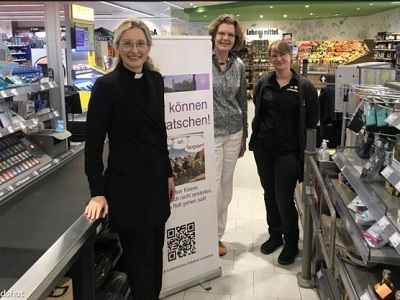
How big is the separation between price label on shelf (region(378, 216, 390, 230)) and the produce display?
53.8 feet

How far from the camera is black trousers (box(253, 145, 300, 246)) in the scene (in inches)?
121

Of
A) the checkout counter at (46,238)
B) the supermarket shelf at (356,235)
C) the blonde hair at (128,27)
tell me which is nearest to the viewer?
the checkout counter at (46,238)

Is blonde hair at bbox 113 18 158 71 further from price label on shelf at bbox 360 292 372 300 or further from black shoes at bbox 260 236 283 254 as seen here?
black shoes at bbox 260 236 283 254

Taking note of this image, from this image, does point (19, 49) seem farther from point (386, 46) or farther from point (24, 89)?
point (386, 46)

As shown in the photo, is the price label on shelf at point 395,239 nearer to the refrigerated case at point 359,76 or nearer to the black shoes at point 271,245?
the black shoes at point 271,245

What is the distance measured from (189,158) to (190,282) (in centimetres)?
91

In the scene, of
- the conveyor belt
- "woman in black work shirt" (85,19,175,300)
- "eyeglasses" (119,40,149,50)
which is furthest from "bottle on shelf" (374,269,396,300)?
"eyeglasses" (119,40,149,50)

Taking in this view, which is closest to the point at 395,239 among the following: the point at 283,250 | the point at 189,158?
the point at 189,158

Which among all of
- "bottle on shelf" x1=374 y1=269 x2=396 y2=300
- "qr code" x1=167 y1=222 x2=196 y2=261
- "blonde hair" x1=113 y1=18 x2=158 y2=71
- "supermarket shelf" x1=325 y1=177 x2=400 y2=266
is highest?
"blonde hair" x1=113 y1=18 x2=158 y2=71

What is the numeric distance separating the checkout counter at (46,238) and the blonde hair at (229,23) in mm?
1413

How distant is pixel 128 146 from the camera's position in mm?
1902

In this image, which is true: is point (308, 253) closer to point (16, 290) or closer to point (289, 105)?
point (289, 105)

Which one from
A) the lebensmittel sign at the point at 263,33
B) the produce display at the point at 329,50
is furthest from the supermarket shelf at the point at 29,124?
the lebensmittel sign at the point at 263,33

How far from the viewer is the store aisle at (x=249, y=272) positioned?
2.84 metres
